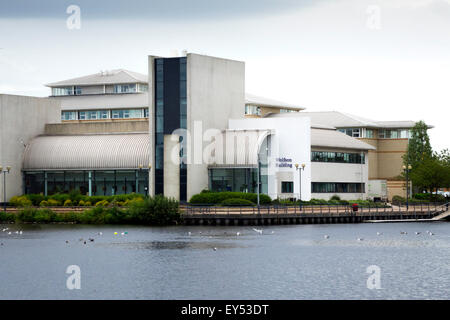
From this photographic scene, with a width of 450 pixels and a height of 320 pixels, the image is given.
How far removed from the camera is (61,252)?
226 ft

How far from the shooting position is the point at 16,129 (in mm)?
120188

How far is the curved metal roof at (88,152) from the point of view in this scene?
115375 millimetres

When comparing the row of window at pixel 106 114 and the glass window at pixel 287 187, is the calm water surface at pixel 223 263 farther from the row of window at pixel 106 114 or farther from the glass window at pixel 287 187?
the row of window at pixel 106 114

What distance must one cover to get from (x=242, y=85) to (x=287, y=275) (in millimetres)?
64959

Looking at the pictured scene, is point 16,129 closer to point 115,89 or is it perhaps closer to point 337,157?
point 115,89

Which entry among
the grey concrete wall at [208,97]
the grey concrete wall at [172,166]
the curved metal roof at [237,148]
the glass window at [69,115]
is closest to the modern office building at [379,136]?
the grey concrete wall at [208,97]

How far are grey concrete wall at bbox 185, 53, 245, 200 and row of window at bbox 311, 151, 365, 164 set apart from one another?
11.2m

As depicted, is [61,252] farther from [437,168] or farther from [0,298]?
[437,168]

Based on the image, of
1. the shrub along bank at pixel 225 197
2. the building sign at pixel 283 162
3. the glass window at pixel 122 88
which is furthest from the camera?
the glass window at pixel 122 88

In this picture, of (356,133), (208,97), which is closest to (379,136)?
(356,133)

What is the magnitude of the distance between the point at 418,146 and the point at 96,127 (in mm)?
51641

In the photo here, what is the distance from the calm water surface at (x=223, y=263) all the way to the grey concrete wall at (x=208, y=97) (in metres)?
20.1

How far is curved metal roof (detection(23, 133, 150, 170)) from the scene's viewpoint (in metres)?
115
